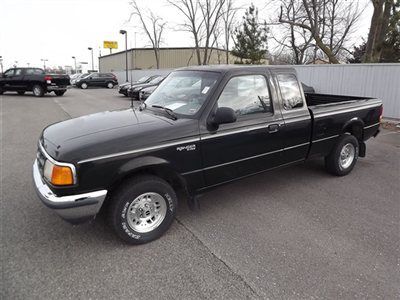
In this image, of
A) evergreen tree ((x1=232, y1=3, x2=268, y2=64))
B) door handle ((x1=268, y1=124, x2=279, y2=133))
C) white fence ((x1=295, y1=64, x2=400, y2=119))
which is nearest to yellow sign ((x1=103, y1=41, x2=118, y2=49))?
evergreen tree ((x1=232, y1=3, x2=268, y2=64))

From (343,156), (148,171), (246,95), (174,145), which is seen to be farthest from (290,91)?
(148,171)

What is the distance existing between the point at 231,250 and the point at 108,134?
1733 millimetres

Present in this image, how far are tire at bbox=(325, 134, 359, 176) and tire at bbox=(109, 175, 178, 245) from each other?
10.1 feet

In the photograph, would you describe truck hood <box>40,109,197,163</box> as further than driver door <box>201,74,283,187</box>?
No

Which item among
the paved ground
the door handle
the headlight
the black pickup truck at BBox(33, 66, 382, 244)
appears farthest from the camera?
the door handle

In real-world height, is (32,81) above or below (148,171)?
above

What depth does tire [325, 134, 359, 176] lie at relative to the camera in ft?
16.9

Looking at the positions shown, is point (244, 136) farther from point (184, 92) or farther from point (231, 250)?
point (231, 250)

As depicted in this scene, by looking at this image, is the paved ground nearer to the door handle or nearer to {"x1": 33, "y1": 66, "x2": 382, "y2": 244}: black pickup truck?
{"x1": 33, "y1": 66, "x2": 382, "y2": 244}: black pickup truck

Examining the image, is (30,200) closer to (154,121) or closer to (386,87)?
(154,121)

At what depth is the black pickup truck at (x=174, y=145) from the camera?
296 cm

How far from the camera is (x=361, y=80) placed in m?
11.8

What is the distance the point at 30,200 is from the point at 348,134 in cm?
506

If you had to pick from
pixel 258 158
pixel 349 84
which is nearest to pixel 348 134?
pixel 258 158
